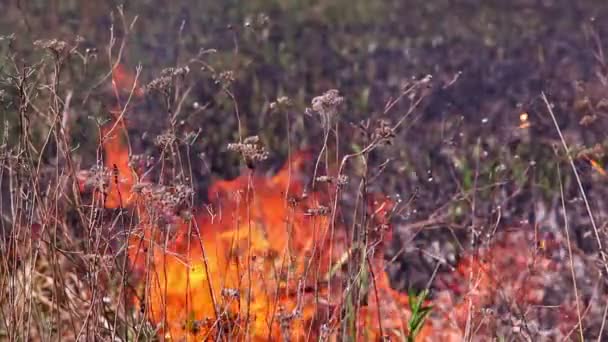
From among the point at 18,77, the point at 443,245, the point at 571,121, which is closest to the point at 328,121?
the point at 18,77

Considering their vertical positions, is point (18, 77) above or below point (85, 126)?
above

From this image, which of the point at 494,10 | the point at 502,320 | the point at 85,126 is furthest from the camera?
the point at 494,10

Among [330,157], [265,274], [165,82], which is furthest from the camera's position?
[330,157]

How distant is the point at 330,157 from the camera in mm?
3977

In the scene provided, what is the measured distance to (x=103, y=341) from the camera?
191 centimetres

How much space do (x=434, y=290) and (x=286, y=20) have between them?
13.2ft

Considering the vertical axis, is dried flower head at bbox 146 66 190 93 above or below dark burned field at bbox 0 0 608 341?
above

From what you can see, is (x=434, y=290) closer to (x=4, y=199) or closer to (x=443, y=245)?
(x=443, y=245)

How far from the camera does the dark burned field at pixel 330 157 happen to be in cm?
186

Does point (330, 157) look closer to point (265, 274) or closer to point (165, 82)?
point (265, 274)

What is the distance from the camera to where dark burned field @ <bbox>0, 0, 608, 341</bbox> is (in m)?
1.86

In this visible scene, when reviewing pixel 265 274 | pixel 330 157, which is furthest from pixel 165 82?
pixel 330 157

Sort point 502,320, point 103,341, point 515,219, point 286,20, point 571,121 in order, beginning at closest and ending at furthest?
point 103,341, point 502,320, point 515,219, point 571,121, point 286,20

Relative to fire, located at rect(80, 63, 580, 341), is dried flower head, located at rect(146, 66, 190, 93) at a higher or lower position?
higher
